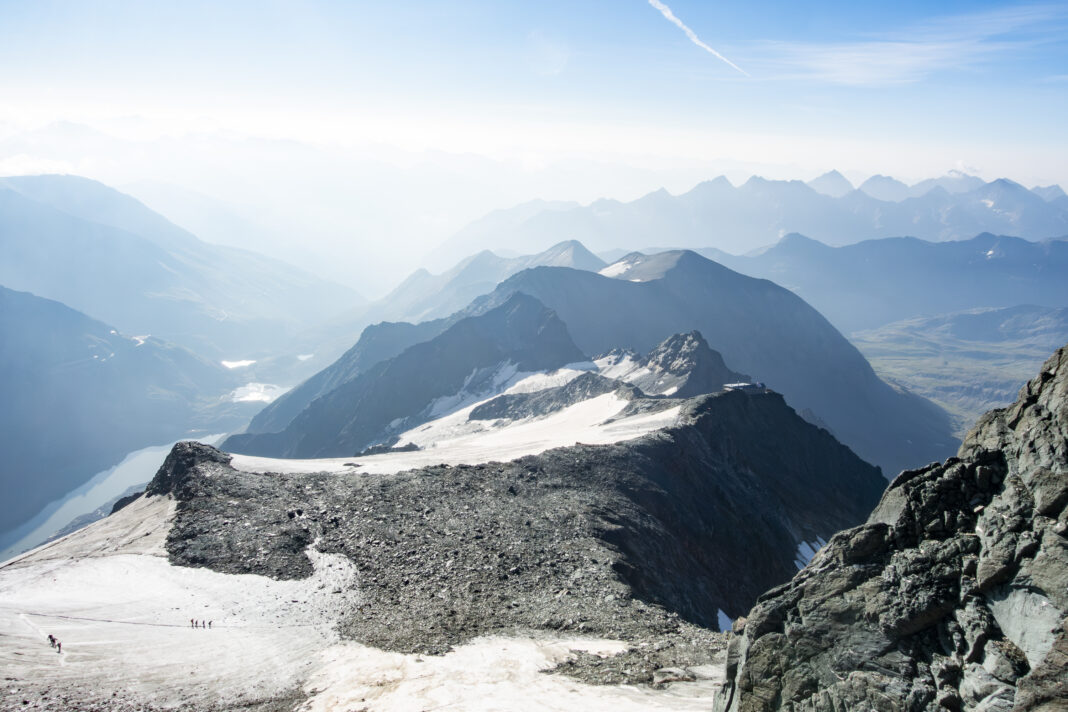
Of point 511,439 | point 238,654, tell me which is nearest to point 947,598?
point 238,654

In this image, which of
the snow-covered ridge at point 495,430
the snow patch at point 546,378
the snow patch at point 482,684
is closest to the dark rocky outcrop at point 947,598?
the snow patch at point 482,684

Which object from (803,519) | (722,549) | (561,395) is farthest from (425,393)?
(722,549)

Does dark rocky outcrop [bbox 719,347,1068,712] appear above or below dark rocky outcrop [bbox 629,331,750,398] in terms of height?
above

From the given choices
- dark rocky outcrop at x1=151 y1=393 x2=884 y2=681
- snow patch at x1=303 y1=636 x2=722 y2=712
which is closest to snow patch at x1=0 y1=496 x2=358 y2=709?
dark rocky outcrop at x1=151 y1=393 x2=884 y2=681

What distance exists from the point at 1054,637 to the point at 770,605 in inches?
265

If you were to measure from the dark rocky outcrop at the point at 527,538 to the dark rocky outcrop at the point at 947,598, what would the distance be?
29.0 ft

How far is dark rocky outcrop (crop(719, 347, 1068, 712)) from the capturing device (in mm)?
13078

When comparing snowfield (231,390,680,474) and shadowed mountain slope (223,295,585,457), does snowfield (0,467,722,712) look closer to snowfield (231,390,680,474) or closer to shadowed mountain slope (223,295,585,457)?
snowfield (231,390,680,474)

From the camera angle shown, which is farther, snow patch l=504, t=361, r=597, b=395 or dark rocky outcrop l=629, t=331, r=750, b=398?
snow patch l=504, t=361, r=597, b=395

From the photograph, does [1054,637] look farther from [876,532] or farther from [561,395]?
[561,395]

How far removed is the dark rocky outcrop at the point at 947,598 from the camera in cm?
1308

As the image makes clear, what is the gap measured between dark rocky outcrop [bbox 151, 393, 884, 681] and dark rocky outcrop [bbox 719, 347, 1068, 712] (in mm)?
8841

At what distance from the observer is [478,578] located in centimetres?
3697

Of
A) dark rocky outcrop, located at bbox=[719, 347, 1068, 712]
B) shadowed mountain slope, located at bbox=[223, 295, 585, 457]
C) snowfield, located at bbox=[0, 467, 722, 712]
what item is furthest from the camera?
shadowed mountain slope, located at bbox=[223, 295, 585, 457]
